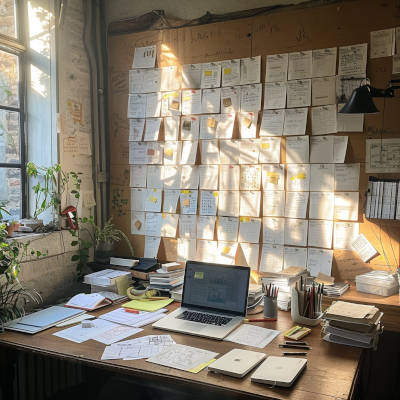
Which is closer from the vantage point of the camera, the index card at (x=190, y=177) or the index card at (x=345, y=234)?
the index card at (x=345, y=234)

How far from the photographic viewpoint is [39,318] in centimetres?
236

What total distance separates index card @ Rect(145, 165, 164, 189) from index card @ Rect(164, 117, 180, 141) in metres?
0.23

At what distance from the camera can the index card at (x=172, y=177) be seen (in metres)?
3.14

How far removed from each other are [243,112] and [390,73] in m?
0.91

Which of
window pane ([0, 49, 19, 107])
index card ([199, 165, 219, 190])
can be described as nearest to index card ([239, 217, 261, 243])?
index card ([199, 165, 219, 190])

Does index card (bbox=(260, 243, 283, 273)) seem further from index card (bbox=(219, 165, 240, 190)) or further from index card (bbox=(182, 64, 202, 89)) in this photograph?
index card (bbox=(182, 64, 202, 89))

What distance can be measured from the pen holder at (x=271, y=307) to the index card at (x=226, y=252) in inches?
26.6

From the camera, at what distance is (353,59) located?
2.61 m

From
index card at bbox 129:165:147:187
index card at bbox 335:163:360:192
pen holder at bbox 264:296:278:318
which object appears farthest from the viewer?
index card at bbox 129:165:147:187

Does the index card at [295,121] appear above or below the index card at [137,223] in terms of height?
above

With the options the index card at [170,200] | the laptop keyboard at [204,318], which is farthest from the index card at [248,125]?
the laptop keyboard at [204,318]

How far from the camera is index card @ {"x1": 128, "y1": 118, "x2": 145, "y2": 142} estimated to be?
3.25m

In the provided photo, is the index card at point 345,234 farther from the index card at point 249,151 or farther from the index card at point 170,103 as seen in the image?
the index card at point 170,103

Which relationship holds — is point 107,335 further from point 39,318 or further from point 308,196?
point 308,196
